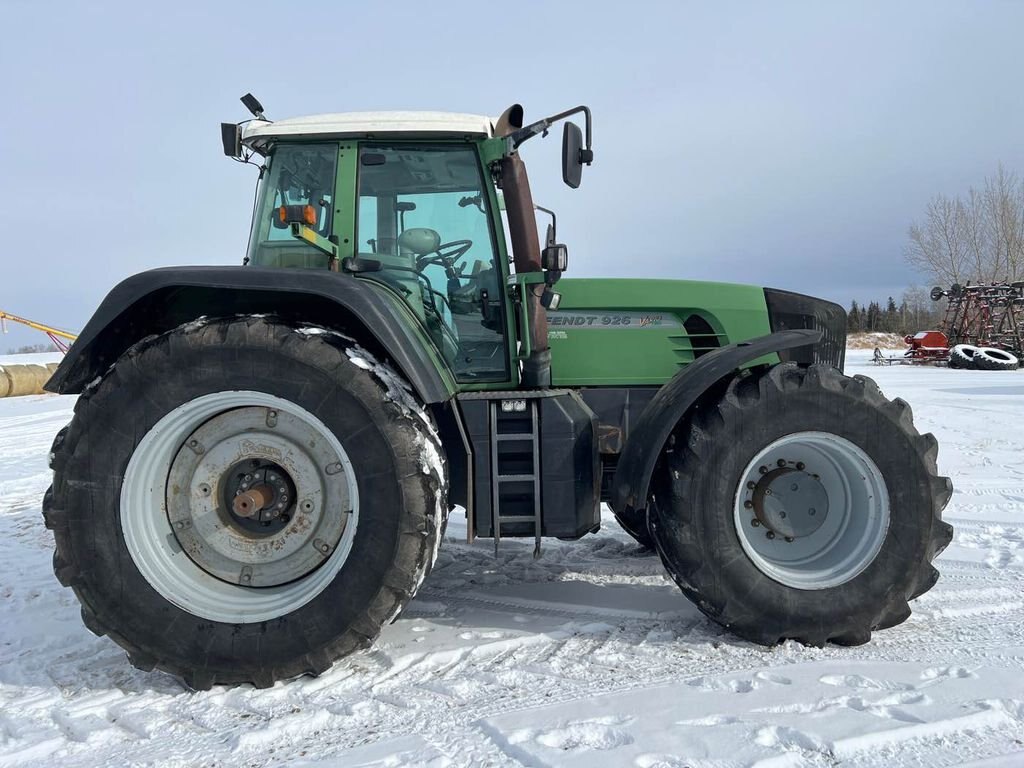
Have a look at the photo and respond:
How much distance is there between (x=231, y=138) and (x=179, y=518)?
69.0 inches

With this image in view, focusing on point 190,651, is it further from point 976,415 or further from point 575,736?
point 976,415

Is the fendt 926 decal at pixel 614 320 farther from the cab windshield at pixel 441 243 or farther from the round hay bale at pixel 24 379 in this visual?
the round hay bale at pixel 24 379

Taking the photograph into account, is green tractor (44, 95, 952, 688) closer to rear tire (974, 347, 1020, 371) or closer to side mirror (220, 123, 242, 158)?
side mirror (220, 123, 242, 158)

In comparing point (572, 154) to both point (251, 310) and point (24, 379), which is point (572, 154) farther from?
point (24, 379)

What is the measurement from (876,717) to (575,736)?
38.0 inches

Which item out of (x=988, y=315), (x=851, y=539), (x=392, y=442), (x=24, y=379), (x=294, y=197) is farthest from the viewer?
(x=988, y=315)

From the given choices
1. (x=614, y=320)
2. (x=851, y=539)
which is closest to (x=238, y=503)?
(x=614, y=320)

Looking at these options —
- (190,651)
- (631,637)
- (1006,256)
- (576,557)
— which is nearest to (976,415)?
(576,557)

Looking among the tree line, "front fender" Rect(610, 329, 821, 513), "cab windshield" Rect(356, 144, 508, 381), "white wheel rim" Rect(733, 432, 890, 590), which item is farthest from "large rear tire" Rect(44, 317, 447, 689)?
the tree line

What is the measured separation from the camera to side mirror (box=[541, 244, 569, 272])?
10.2ft

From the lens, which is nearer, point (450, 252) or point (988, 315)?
point (450, 252)

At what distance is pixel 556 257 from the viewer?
3.11m

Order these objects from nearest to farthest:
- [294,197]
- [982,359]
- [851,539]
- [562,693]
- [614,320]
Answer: [562,693], [851,539], [294,197], [614,320], [982,359]

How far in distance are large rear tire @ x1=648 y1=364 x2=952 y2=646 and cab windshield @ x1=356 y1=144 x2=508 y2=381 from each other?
1.02 metres
